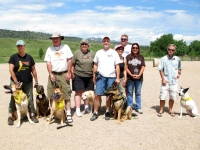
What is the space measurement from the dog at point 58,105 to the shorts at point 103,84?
3.62ft

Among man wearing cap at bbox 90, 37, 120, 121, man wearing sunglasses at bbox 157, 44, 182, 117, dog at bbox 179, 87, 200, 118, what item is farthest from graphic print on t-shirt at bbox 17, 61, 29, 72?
dog at bbox 179, 87, 200, 118

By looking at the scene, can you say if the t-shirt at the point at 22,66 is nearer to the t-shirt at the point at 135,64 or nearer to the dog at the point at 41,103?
the dog at the point at 41,103

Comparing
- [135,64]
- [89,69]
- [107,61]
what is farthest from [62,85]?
[135,64]

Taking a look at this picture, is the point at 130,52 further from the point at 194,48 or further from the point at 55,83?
the point at 194,48

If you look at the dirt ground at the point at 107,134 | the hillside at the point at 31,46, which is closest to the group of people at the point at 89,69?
the dirt ground at the point at 107,134

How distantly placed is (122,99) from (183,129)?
5.91ft

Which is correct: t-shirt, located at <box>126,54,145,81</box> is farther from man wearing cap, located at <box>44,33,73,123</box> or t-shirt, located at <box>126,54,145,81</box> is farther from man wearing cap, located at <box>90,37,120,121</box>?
man wearing cap, located at <box>44,33,73,123</box>

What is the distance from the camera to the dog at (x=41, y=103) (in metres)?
6.00

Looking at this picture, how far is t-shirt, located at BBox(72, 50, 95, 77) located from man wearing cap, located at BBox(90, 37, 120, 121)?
9.0 inches

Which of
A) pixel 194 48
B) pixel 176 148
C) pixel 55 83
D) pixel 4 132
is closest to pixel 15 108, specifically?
pixel 4 132

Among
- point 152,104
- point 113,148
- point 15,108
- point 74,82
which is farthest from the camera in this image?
point 152,104

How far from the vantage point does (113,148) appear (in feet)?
14.8

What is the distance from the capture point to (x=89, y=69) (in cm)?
641

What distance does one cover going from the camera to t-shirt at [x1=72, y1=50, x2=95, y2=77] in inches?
249
